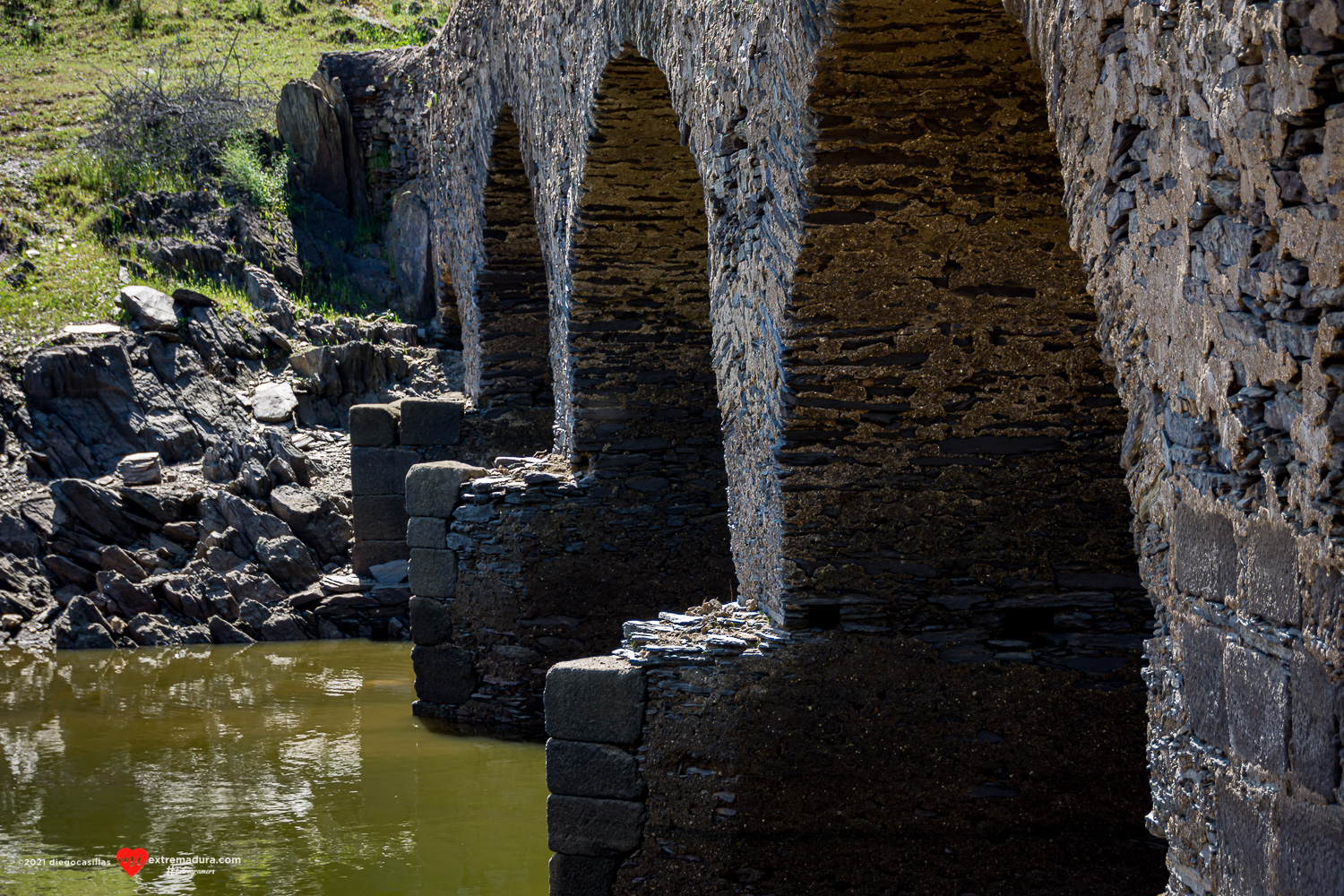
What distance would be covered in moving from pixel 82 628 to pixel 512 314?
3.90 metres

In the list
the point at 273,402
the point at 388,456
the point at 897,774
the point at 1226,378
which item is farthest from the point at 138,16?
the point at 1226,378

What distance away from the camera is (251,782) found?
6422 millimetres

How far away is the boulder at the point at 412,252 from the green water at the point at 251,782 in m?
5.51

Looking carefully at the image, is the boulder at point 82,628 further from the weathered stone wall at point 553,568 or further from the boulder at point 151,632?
the weathered stone wall at point 553,568

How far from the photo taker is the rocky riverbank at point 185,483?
938 cm

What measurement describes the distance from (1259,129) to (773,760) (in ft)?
10.1

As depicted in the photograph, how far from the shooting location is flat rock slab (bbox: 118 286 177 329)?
11.1 metres

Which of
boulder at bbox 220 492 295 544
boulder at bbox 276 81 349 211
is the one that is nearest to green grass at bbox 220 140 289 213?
boulder at bbox 276 81 349 211

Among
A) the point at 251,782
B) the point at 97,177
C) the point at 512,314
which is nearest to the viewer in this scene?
the point at 251,782

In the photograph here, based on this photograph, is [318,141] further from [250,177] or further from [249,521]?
[249,521]

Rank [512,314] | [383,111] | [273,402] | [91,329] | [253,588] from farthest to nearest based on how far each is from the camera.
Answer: [383,111] < [273,402] < [91,329] < [253,588] < [512,314]

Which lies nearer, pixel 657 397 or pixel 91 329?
pixel 657 397

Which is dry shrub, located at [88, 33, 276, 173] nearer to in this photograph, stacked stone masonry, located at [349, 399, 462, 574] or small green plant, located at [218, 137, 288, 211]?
small green plant, located at [218, 137, 288, 211]

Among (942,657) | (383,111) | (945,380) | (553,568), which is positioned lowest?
(553,568)
